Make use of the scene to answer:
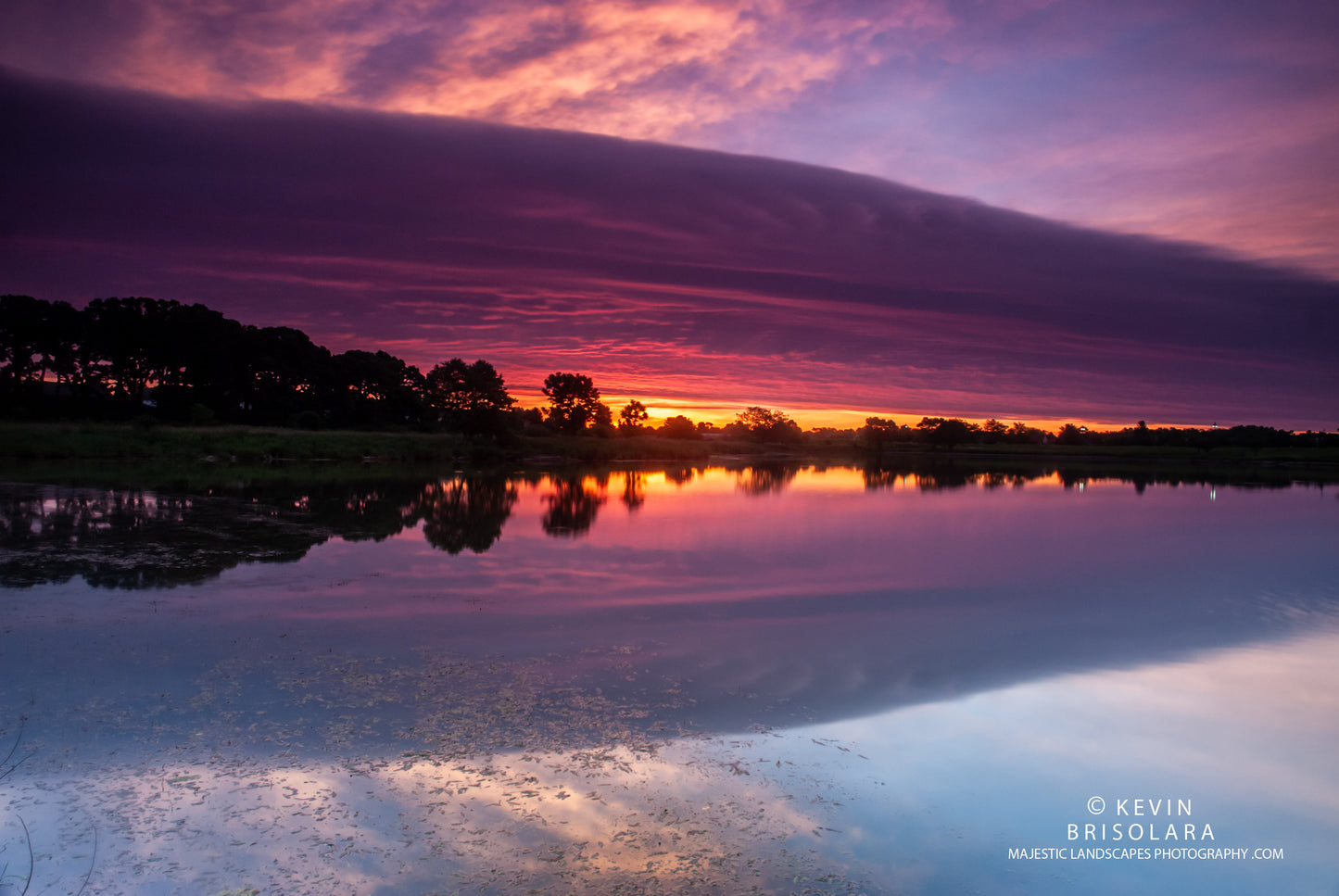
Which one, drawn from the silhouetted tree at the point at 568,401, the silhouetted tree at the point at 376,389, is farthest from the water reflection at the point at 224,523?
the silhouetted tree at the point at 568,401

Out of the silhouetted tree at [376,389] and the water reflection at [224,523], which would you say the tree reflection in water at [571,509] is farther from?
the silhouetted tree at [376,389]

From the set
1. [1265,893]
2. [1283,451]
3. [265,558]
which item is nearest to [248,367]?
[265,558]

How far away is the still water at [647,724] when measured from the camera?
4277mm

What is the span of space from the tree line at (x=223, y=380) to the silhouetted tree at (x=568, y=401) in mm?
115

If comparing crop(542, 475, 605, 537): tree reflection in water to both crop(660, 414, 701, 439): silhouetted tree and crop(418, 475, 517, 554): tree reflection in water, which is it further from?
crop(660, 414, 701, 439): silhouetted tree

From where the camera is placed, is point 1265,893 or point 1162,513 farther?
point 1162,513

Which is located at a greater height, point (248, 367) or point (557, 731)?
point (248, 367)

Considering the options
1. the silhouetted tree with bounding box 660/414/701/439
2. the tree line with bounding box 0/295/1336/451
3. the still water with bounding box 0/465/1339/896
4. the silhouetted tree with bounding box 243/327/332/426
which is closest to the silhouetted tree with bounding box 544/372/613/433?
the tree line with bounding box 0/295/1336/451

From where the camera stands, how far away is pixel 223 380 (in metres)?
56.8

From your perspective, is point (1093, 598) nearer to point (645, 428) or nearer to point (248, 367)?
point (248, 367)

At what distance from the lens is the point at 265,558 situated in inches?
505

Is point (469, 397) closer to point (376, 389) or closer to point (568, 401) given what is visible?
point (376, 389)

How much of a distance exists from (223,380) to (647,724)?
199 feet

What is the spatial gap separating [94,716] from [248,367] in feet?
201
